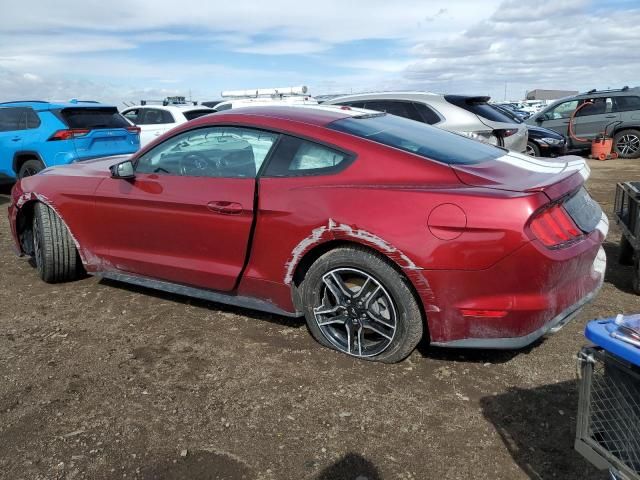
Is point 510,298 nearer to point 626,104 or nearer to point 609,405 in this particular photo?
point 609,405

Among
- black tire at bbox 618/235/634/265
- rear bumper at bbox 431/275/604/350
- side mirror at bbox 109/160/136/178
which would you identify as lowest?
black tire at bbox 618/235/634/265

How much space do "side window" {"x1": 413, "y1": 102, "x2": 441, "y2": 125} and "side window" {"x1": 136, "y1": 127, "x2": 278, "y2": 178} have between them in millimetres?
4630

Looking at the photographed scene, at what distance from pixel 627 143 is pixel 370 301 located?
42.6 feet

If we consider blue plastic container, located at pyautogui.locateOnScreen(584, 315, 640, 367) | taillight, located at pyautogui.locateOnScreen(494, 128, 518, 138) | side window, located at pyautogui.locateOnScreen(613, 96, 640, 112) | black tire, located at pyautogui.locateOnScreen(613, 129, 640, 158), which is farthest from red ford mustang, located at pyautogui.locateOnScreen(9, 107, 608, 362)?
side window, located at pyautogui.locateOnScreen(613, 96, 640, 112)

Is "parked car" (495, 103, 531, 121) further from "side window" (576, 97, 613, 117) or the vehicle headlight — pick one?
"side window" (576, 97, 613, 117)

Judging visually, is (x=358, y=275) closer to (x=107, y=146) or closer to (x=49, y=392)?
(x=49, y=392)

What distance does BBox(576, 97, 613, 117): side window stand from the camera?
13.7m

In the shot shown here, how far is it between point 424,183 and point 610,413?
1.43 m

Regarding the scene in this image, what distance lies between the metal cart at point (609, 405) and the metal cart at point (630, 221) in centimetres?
255

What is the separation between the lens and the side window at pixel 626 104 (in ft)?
43.8

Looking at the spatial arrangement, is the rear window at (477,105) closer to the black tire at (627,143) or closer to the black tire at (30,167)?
the black tire at (30,167)

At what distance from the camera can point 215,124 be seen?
362 centimetres

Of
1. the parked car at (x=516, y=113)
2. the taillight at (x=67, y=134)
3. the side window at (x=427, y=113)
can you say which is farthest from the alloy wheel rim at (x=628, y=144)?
→ the taillight at (x=67, y=134)

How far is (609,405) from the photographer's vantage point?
1.86m
